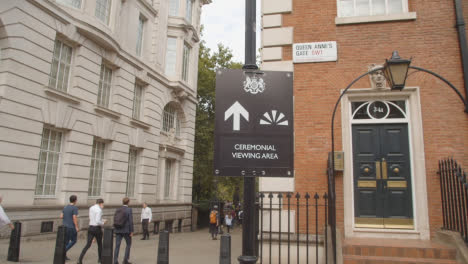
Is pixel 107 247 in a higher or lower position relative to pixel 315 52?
lower

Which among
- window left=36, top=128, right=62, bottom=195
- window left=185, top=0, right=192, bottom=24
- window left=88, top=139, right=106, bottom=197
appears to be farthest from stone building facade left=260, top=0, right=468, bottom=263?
window left=185, top=0, right=192, bottom=24

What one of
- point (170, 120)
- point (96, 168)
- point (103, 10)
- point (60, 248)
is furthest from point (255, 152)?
point (170, 120)

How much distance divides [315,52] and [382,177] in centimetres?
324

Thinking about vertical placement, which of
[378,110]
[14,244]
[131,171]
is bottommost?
[14,244]

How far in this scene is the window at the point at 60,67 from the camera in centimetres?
1412

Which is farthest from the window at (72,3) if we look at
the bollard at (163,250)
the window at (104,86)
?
the bollard at (163,250)

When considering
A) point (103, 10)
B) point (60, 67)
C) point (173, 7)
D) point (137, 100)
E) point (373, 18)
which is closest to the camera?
point (373, 18)

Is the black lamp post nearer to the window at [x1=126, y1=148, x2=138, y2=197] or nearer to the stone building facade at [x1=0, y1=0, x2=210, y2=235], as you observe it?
the stone building facade at [x1=0, y1=0, x2=210, y2=235]

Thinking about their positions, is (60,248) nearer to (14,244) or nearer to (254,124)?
(14,244)

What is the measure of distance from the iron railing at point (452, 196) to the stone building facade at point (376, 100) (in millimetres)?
187

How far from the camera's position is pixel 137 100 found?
66.0 ft

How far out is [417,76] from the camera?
7434 mm

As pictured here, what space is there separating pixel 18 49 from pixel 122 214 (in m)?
7.71

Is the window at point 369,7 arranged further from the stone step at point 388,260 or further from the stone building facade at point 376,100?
the stone step at point 388,260
